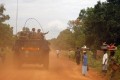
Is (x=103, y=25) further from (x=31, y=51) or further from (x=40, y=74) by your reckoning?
(x=40, y=74)

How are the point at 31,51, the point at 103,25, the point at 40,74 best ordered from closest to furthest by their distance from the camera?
1. the point at 40,74
2. the point at 31,51
3. the point at 103,25

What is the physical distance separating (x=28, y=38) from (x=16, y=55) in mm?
1599

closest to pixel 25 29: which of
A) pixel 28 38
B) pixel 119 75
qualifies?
pixel 28 38

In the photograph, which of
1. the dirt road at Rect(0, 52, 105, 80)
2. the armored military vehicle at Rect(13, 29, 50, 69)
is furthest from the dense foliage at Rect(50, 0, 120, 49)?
the armored military vehicle at Rect(13, 29, 50, 69)

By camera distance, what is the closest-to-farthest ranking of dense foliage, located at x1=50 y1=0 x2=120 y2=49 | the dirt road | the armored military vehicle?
the dirt road → the armored military vehicle → dense foliage, located at x1=50 y1=0 x2=120 y2=49

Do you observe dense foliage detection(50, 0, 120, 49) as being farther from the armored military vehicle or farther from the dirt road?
the armored military vehicle

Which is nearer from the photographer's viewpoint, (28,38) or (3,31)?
(28,38)

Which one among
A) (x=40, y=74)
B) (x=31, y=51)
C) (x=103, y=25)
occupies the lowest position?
(x=40, y=74)

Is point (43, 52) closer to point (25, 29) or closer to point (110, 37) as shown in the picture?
point (25, 29)

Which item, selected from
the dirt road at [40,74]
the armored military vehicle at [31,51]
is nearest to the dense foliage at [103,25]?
the dirt road at [40,74]

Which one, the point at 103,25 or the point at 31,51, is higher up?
the point at 103,25

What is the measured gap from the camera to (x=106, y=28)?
43.3 meters

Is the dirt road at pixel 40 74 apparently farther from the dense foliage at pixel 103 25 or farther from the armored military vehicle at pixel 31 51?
the dense foliage at pixel 103 25

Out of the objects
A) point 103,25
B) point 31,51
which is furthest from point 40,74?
point 103,25
